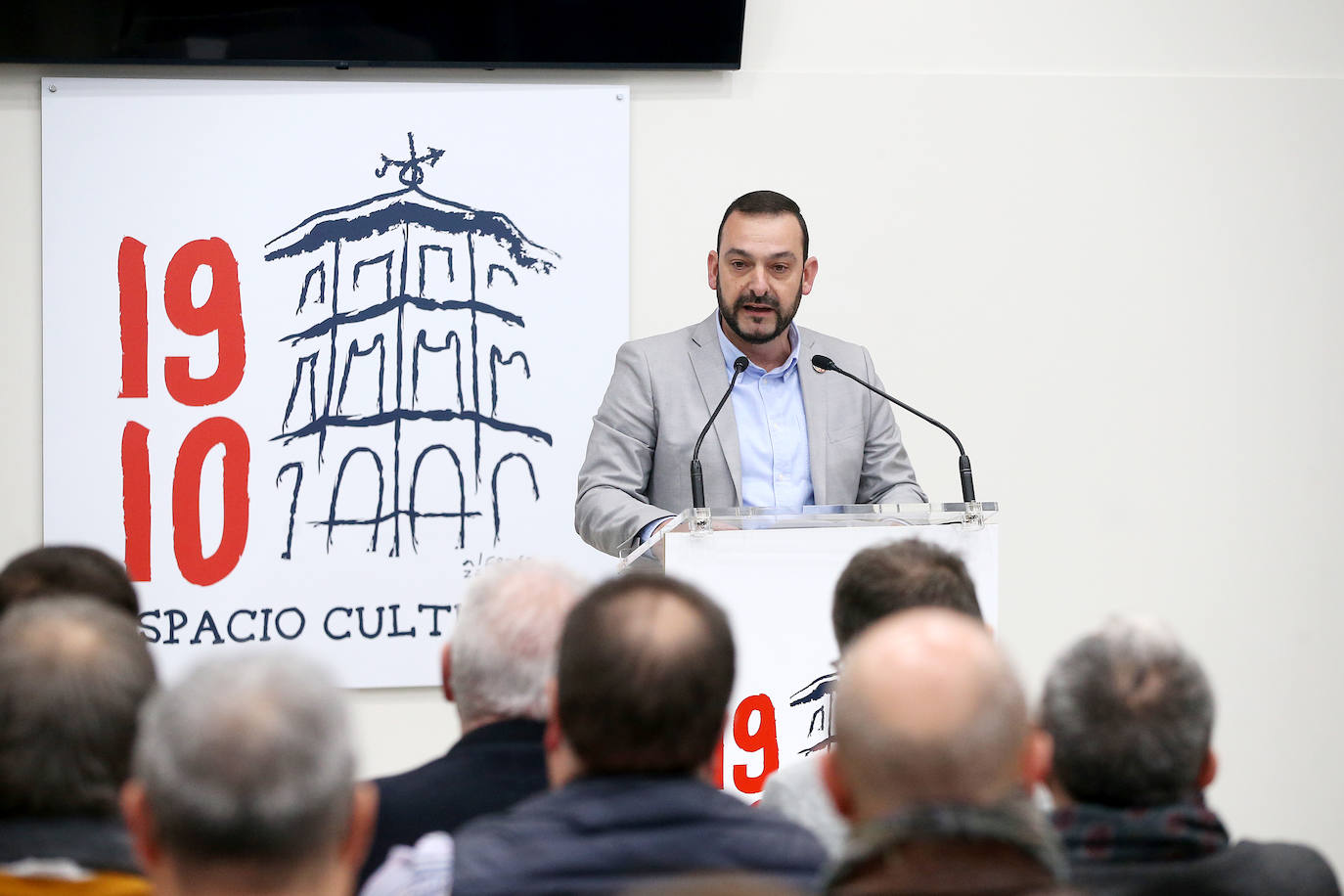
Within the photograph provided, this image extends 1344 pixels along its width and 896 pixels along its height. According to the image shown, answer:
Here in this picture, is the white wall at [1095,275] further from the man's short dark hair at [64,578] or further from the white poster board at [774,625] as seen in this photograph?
the man's short dark hair at [64,578]

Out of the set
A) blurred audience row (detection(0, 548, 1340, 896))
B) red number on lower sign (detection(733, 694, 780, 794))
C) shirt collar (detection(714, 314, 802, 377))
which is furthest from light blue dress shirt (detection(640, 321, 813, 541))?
blurred audience row (detection(0, 548, 1340, 896))

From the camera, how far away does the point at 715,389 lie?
11.1 ft

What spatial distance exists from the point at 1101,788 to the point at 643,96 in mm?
3139

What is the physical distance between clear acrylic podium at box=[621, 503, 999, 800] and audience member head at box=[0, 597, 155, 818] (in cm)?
130

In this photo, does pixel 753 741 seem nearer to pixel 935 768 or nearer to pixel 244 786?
pixel 935 768

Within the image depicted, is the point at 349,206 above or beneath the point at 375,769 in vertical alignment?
above

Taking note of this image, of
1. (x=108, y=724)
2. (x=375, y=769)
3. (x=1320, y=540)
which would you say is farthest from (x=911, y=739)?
(x=1320, y=540)

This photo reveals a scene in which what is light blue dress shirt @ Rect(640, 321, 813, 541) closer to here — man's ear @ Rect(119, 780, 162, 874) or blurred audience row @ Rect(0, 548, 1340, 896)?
blurred audience row @ Rect(0, 548, 1340, 896)

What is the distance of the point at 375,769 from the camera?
13.7 feet

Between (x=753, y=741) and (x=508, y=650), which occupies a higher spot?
(x=508, y=650)

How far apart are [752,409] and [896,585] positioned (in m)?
1.56

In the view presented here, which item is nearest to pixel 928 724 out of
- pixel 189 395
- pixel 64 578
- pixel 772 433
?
pixel 64 578

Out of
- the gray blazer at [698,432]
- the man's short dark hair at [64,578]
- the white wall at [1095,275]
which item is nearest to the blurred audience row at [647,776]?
the man's short dark hair at [64,578]

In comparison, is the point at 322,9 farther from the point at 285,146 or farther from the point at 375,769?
the point at 375,769
